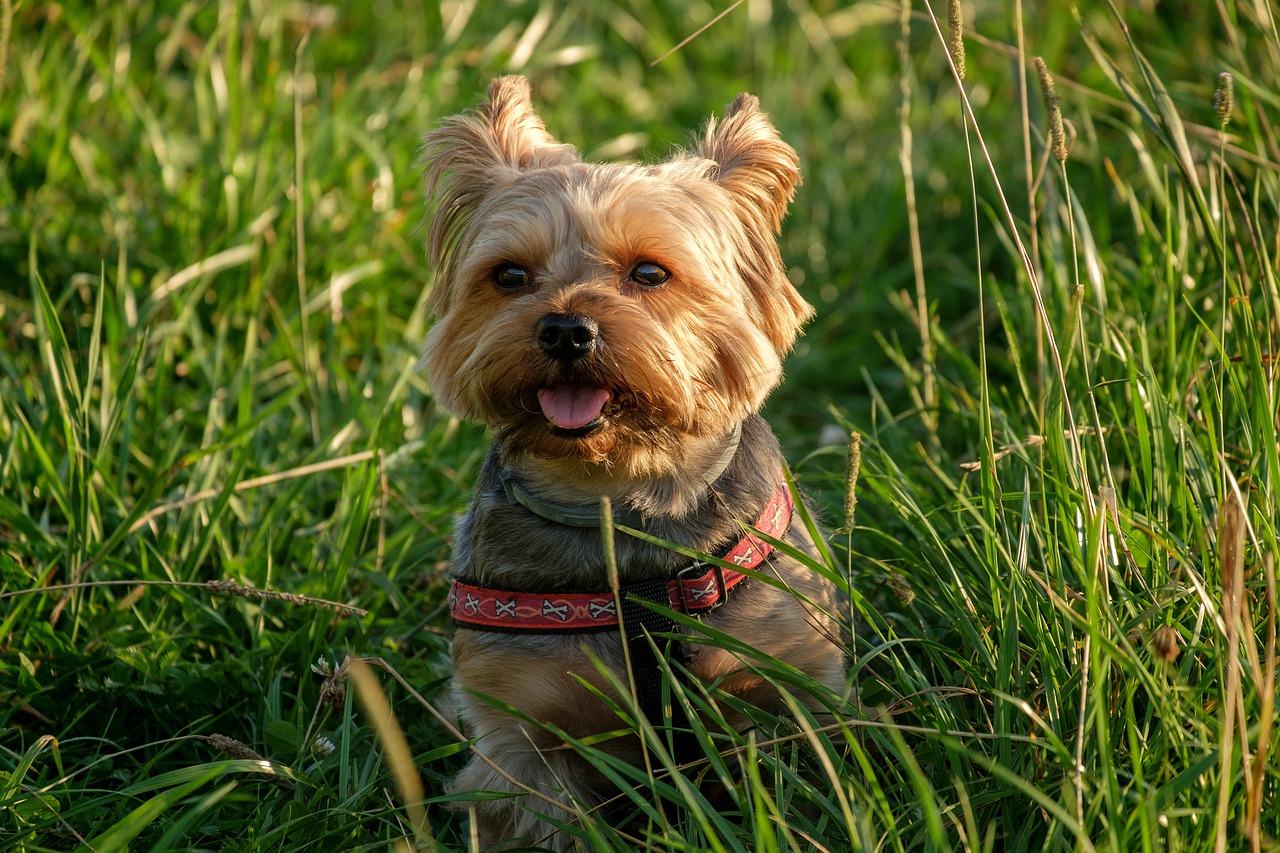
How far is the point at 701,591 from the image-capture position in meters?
3.17

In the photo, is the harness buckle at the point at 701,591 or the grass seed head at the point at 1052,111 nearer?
the grass seed head at the point at 1052,111

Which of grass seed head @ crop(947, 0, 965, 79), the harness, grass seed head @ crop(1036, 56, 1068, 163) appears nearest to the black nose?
the harness

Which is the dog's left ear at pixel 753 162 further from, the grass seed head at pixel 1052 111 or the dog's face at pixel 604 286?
the grass seed head at pixel 1052 111

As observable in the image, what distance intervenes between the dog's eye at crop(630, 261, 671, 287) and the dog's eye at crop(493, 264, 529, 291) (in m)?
0.31

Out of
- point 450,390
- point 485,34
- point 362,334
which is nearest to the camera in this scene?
point 450,390

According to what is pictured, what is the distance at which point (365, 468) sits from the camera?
4586 millimetres

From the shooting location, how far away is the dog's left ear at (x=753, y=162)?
12.2ft

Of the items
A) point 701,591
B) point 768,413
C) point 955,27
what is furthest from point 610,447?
point 768,413

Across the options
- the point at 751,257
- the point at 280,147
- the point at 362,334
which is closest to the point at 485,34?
the point at 280,147

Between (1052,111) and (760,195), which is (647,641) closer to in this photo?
(760,195)

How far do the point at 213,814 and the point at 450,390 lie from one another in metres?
1.29

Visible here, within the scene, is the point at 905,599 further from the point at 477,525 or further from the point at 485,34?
the point at 485,34

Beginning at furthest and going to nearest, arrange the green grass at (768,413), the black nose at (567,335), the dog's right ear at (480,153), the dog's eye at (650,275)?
the dog's right ear at (480,153) → the dog's eye at (650,275) → the black nose at (567,335) → the green grass at (768,413)

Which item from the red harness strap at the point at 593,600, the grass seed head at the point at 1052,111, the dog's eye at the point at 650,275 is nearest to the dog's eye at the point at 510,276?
the dog's eye at the point at 650,275
